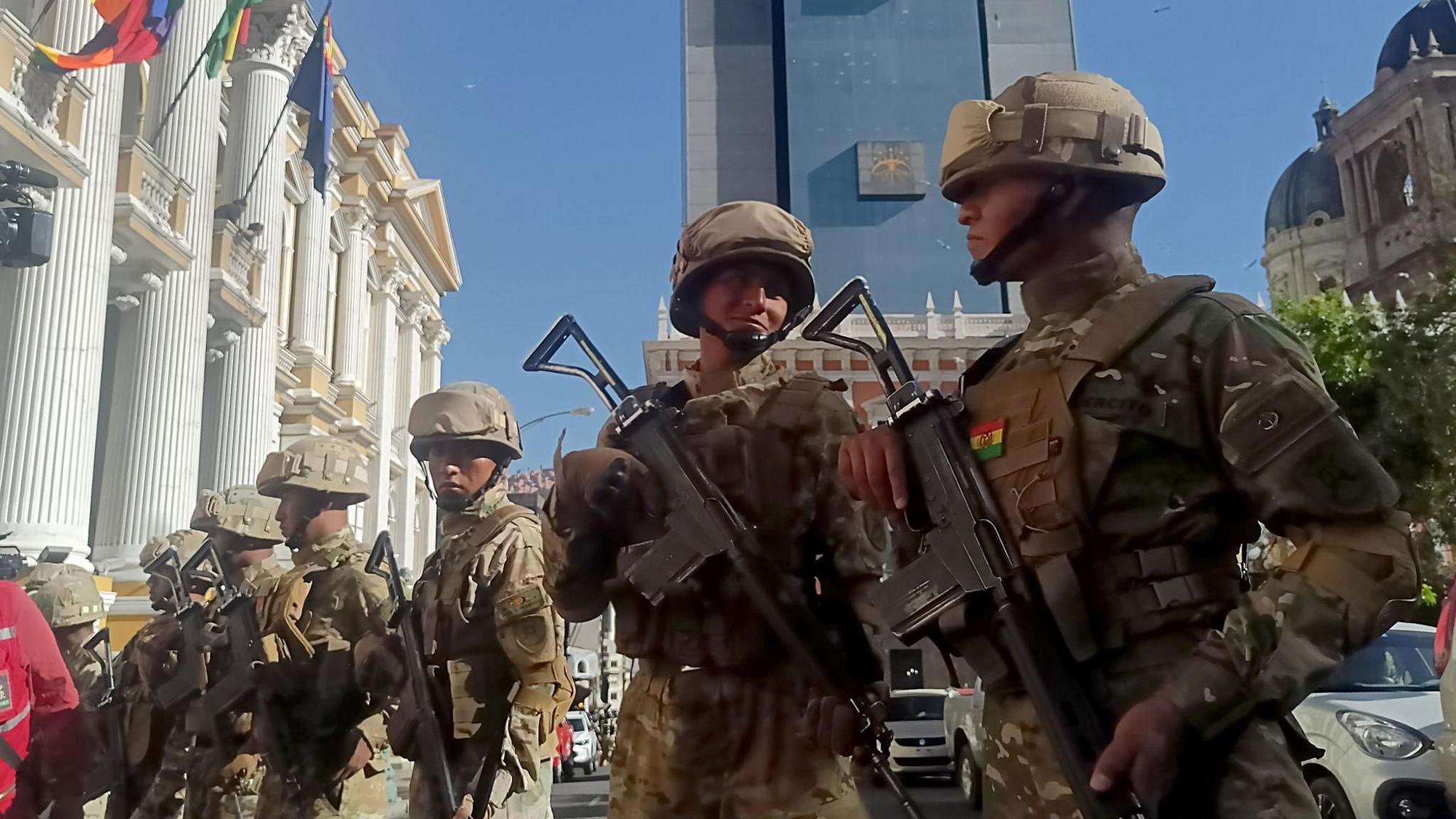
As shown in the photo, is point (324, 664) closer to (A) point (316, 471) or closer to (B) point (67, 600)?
(A) point (316, 471)

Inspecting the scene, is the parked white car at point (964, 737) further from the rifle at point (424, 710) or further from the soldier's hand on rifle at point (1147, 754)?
the soldier's hand on rifle at point (1147, 754)

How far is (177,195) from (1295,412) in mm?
11248

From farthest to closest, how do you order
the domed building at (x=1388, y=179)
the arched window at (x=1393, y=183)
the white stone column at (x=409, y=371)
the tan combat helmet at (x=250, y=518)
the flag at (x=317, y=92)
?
the white stone column at (x=409, y=371), the arched window at (x=1393, y=183), the domed building at (x=1388, y=179), the flag at (x=317, y=92), the tan combat helmet at (x=250, y=518)

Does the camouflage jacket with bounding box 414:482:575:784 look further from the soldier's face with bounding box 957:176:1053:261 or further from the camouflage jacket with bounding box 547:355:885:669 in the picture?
the soldier's face with bounding box 957:176:1053:261

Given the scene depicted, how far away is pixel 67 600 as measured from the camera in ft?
17.3

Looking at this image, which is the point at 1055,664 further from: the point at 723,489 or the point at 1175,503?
the point at 723,489

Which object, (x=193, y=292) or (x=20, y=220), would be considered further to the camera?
(x=193, y=292)

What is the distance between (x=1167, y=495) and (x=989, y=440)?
0.84 feet

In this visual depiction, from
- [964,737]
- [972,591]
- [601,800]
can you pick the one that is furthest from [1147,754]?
[601,800]

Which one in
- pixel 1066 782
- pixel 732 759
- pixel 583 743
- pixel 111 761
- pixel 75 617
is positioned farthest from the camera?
pixel 583 743

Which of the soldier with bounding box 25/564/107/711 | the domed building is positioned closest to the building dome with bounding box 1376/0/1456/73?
the domed building

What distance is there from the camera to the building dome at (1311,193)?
17.7m

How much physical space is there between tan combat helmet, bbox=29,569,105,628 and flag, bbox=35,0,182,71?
15.2 feet

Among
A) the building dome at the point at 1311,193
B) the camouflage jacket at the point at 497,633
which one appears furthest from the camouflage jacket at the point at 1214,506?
the building dome at the point at 1311,193
